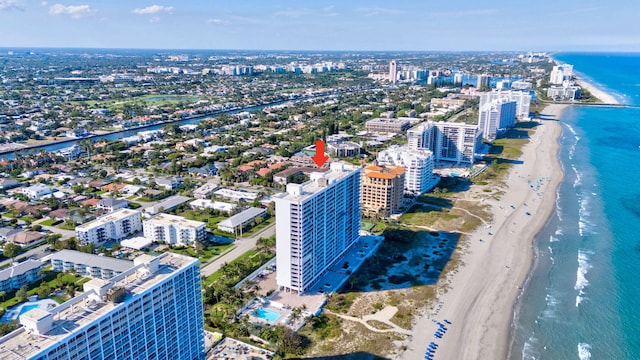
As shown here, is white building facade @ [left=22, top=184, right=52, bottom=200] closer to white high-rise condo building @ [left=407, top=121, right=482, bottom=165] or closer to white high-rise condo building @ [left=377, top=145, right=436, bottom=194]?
white high-rise condo building @ [left=377, top=145, right=436, bottom=194]

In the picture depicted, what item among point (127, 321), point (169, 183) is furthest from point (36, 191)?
point (127, 321)

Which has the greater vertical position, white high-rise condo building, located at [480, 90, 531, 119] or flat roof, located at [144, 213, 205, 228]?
white high-rise condo building, located at [480, 90, 531, 119]

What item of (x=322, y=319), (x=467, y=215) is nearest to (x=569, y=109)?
(x=467, y=215)

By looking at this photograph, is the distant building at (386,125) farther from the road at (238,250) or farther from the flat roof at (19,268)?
the flat roof at (19,268)

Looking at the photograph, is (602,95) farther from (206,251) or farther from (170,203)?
(206,251)

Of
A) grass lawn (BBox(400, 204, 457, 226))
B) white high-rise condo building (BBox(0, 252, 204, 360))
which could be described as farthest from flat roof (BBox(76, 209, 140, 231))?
grass lawn (BBox(400, 204, 457, 226))

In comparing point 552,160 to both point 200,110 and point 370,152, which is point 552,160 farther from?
point 200,110
